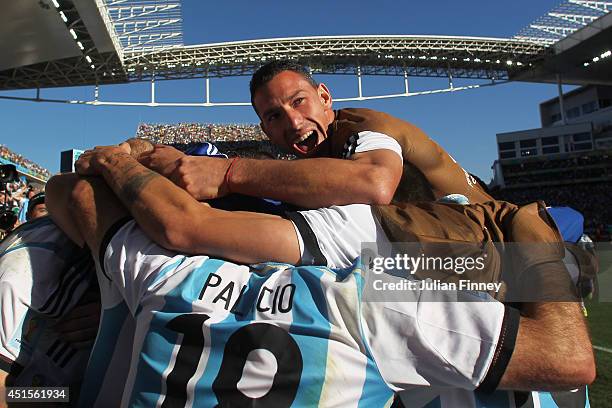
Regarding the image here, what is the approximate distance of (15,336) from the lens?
140cm

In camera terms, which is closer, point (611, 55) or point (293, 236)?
point (293, 236)

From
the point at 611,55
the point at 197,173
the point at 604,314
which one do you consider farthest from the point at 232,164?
the point at 611,55

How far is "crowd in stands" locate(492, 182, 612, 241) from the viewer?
30625 mm

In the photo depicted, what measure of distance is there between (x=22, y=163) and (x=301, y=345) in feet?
104

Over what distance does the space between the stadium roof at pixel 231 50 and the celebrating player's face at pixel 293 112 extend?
1885 centimetres

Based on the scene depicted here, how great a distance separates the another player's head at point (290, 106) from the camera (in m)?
2.17

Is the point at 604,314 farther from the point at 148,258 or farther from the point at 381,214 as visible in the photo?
the point at 148,258

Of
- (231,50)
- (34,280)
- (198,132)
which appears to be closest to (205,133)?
(198,132)

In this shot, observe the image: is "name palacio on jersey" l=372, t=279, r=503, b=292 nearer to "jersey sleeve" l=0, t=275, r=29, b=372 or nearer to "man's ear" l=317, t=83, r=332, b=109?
"jersey sleeve" l=0, t=275, r=29, b=372

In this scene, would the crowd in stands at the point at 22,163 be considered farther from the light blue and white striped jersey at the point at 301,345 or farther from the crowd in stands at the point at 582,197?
the crowd in stands at the point at 582,197

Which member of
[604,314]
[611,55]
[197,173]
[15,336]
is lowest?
[604,314]

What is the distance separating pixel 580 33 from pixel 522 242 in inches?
1232

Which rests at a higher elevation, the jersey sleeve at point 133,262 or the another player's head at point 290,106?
the another player's head at point 290,106

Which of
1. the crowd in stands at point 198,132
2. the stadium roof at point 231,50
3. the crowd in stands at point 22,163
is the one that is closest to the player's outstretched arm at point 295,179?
the stadium roof at point 231,50
